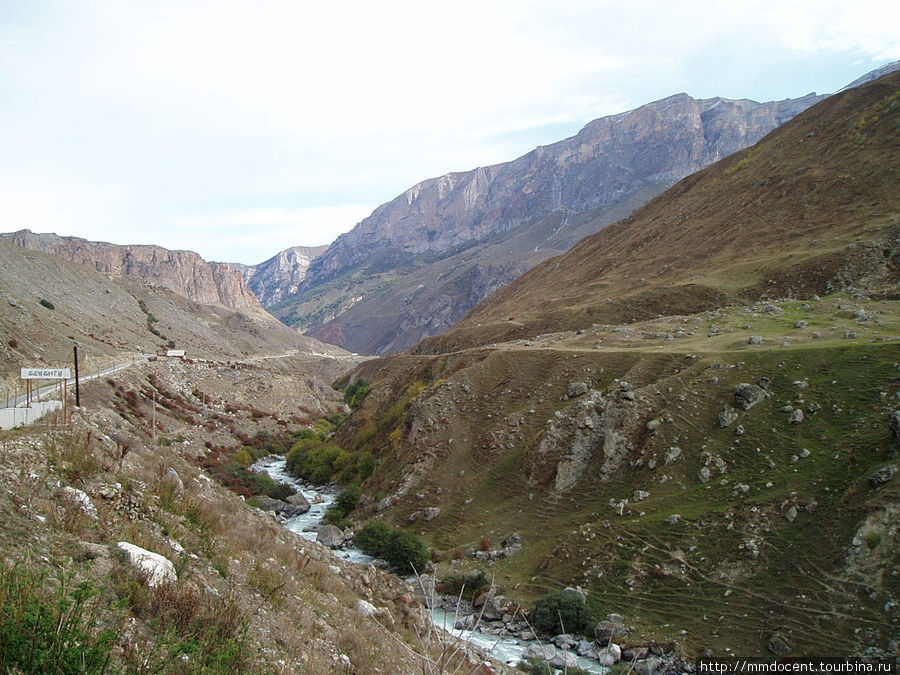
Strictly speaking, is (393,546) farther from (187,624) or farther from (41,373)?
(187,624)

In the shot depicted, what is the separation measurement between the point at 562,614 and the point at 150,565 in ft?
51.6

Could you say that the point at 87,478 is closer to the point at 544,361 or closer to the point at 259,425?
the point at 544,361

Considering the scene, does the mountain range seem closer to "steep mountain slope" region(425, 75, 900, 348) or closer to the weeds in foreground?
the weeds in foreground

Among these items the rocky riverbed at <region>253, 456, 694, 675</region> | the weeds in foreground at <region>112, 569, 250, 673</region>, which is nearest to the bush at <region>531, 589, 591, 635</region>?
the rocky riverbed at <region>253, 456, 694, 675</region>

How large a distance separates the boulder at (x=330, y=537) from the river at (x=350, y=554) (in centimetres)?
55

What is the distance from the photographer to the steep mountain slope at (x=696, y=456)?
17.1 m

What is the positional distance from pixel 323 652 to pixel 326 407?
7233cm

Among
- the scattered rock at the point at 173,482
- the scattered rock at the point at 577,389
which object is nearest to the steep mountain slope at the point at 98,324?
the scattered rock at the point at 173,482

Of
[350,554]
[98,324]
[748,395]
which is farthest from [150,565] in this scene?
[98,324]

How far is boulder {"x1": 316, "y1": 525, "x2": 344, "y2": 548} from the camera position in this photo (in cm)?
2828

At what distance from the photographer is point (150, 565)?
7.51m

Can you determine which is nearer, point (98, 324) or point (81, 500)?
point (81, 500)

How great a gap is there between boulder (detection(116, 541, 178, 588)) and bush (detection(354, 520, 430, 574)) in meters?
Answer: 18.0

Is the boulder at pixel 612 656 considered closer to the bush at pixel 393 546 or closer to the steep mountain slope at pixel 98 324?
the bush at pixel 393 546
